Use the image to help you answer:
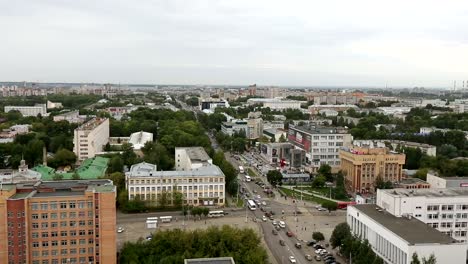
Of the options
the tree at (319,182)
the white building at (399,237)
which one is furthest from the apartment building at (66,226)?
the tree at (319,182)

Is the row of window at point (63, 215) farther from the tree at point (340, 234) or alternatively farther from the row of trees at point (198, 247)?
the tree at point (340, 234)

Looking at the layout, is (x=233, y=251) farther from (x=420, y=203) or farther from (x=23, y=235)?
(x=420, y=203)

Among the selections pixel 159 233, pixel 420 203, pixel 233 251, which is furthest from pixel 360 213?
pixel 159 233

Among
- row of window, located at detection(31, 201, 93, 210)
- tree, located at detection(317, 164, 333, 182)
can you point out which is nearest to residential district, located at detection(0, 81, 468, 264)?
row of window, located at detection(31, 201, 93, 210)

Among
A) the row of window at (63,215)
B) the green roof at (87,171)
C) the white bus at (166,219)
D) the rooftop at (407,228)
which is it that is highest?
the row of window at (63,215)

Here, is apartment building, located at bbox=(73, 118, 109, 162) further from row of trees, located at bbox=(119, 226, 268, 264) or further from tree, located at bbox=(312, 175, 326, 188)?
row of trees, located at bbox=(119, 226, 268, 264)

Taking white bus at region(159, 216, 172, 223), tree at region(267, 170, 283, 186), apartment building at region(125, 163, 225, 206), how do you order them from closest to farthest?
white bus at region(159, 216, 172, 223) < apartment building at region(125, 163, 225, 206) < tree at region(267, 170, 283, 186)
